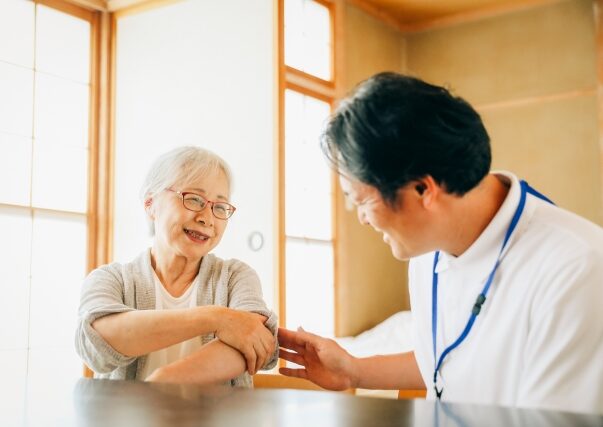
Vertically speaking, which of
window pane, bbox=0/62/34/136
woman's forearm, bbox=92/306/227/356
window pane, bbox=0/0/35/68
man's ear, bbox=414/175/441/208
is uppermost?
window pane, bbox=0/0/35/68

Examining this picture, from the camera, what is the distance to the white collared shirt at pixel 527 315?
3.64ft

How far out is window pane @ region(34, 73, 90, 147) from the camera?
461 centimetres

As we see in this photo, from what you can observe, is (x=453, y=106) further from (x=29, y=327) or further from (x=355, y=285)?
(x=355, y=285)

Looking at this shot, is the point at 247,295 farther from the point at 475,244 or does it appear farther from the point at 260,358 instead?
the point at 475,244

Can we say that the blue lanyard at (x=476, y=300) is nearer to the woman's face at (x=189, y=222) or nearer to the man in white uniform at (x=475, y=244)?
the man in white uniform at (x=475, y=244)

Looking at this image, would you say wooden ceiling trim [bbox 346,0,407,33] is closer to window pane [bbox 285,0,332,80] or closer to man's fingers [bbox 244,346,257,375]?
window pane [bbox 285,0,332,80]

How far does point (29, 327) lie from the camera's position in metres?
4.45

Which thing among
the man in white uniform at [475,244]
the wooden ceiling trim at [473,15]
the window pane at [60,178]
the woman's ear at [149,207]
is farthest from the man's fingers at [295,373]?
the wooden ceiling trim at [473,15]

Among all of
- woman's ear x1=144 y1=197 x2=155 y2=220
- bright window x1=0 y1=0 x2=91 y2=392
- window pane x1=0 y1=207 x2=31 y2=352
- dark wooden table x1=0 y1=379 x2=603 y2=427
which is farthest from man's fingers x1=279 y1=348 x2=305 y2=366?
window pane x1=0 y1=207 x2=31 y2=352

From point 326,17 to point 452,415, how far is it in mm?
4962

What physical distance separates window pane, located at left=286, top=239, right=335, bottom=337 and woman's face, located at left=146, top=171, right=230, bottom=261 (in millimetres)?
2827

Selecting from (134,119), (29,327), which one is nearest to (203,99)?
(134,119)

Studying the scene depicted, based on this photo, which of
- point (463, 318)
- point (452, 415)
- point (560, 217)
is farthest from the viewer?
point (463, 318)

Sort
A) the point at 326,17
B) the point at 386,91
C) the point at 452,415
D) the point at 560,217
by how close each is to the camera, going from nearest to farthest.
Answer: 1. the point at 452,415
2. the point at 386,91
3. the point at 560,217
4. the point at 326,17
